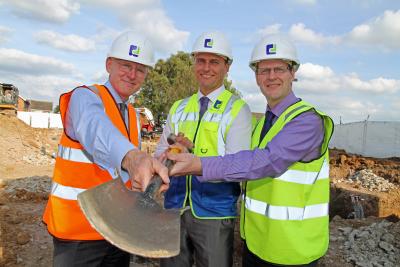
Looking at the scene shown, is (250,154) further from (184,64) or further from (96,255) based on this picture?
(184,64)

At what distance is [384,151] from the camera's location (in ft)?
82.9

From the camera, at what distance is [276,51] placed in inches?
126

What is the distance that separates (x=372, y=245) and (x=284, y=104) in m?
5.14

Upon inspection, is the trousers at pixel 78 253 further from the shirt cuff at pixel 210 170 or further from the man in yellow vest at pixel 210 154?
the shirt cuff at pixel 210 170

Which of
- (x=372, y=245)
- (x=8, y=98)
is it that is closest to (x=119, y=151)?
(x=372, y=245)

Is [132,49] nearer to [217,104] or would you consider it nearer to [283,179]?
[217,104]

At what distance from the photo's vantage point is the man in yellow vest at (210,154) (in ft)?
10.9

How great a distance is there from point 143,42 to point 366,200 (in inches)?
494

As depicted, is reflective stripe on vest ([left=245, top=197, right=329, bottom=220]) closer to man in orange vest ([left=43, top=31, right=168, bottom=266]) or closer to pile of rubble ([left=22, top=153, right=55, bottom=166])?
man in orange vest ([left=43, top=31, right=168, bottom=266])

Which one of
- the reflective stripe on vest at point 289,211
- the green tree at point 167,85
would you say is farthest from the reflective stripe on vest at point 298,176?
the green tree at point 167,85

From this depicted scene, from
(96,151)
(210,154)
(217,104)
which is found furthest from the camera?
(217,104)

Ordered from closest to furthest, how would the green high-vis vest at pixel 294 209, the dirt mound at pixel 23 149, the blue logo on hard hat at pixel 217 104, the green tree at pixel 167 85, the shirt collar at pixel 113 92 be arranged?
the green high-vis vest at pixel 294 209
the shirt collar at pixel 113 92
the blue logo on hard hat at pixel 217 104
the dirt mound at pixel 23 149
the green tree at pixel 167 85

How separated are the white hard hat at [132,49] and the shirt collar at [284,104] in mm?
1224

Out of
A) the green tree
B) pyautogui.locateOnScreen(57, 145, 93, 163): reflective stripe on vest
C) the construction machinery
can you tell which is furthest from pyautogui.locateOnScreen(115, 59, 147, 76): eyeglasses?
the green tree
